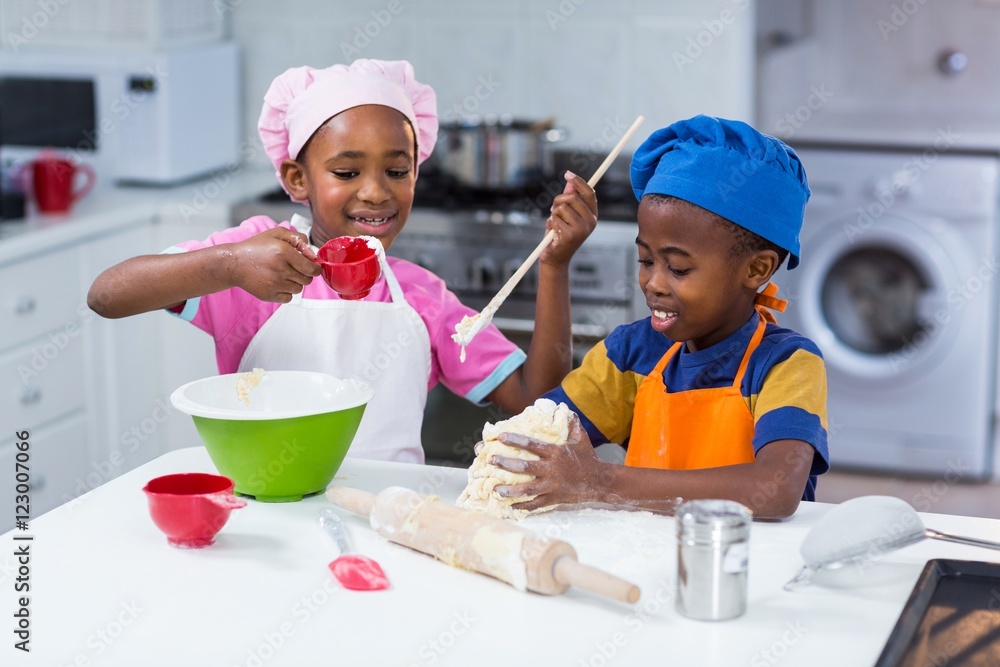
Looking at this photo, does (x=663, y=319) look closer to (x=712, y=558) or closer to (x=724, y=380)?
(x=724, y=380)

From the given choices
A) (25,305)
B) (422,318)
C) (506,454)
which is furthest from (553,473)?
(25,305)

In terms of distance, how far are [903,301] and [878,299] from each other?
0.07 meters

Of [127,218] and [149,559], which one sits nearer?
[149,559]

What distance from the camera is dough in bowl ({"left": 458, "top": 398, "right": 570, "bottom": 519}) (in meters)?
1.23

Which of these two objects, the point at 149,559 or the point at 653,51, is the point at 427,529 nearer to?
the point at 149,559

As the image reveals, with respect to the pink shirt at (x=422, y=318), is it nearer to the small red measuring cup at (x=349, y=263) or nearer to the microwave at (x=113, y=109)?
the small red measuring cup at (x=349, y=263)

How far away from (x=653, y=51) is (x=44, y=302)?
1620 mm

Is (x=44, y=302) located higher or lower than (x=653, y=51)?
lower

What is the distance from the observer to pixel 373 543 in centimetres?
119

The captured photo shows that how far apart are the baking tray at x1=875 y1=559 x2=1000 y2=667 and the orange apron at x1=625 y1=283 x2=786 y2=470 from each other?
0.98 feet

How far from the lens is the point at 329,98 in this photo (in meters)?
1.57

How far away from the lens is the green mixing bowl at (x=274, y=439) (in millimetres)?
1246

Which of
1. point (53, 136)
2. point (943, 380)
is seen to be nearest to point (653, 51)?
point (943, 380)

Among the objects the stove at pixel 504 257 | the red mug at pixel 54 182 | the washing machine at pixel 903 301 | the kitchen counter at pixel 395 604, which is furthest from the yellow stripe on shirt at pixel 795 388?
the washing machine at pixel 903 301
